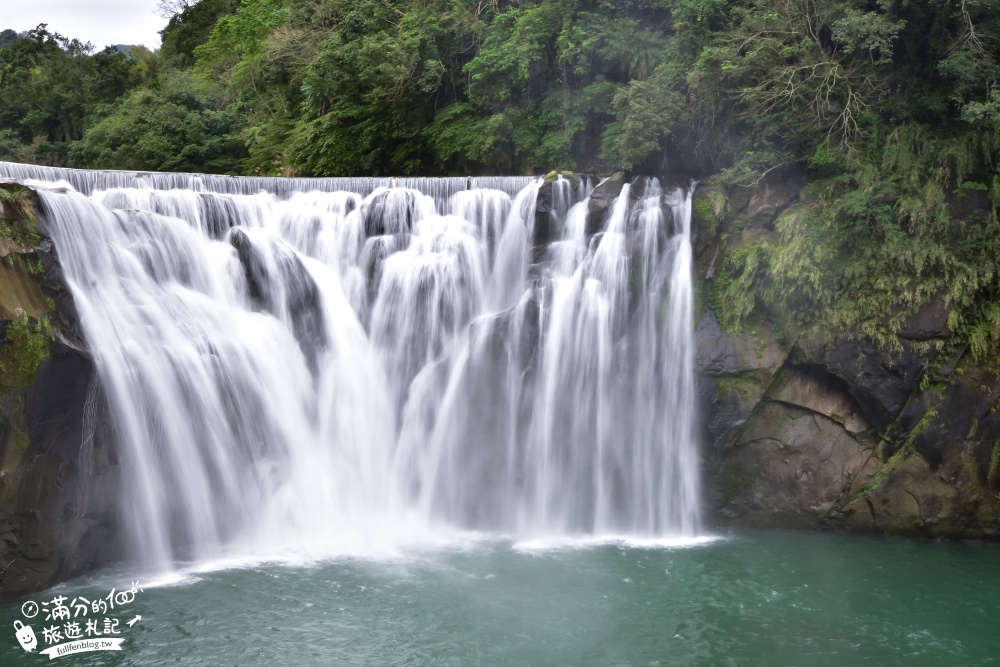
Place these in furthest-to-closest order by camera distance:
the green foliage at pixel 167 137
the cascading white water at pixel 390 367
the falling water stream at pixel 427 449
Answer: the green foliage at pixel 167 137, the cascading white water at pixel 390 367, the falling water stream at pixel 427 449

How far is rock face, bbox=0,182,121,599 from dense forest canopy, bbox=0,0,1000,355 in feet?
29.5

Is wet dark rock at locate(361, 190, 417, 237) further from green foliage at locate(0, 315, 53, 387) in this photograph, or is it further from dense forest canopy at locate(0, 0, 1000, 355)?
green foliage at locate(0, 315, 53, 387)

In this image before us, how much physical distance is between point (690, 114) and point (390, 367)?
6.93 meters

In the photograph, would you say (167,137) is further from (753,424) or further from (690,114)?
(753,424)

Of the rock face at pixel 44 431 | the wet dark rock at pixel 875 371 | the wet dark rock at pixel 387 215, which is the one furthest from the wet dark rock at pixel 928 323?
the rock face at pixel 44 431

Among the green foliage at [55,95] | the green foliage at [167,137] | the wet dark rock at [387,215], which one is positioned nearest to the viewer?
the wet dark rock at [387,215]

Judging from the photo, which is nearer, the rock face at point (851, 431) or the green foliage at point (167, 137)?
the rock face at point (851, 431)

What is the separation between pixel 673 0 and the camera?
16125mm

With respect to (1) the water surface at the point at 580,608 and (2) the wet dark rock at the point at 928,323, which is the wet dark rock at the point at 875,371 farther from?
(1) the water surface at the point at 580,608

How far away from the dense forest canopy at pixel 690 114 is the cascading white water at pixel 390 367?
6.75ft

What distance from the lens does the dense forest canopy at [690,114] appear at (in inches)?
484

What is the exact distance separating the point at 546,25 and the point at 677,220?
6636 mm

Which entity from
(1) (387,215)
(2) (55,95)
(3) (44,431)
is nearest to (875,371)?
(1) (387,215)

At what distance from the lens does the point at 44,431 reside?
9.81m
